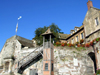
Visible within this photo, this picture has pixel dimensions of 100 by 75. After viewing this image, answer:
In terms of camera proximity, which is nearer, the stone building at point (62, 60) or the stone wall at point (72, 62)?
the stone building at point (62, 60)

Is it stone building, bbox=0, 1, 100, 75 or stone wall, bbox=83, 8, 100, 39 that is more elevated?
stone wall, bbox=83, 8, 100, 39

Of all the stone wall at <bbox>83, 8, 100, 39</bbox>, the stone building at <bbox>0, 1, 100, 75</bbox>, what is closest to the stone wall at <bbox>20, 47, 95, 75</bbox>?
the stone building at <bbox>0, 1, 100, 75</bbox>

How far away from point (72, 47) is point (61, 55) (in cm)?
284

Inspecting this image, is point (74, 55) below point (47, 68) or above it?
above

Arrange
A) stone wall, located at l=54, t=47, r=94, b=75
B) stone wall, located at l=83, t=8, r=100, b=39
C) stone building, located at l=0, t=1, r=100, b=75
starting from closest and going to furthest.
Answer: stone building, located at l=0, t=1, r=100, b=75, stone wall, located at l=54, t=47, r=94, b=75, stone wall, located at l=83, t=8, r=100, b=39

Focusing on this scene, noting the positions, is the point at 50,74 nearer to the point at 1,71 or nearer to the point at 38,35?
the point at 1,71

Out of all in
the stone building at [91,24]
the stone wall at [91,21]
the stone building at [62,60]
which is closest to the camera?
the stone building at [62,60]

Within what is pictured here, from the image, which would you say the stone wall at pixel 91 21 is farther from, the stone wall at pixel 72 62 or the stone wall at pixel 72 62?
the stone wall at pixel 72 62

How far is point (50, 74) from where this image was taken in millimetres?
16375

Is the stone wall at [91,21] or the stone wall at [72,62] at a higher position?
the stone wall at [91,21]

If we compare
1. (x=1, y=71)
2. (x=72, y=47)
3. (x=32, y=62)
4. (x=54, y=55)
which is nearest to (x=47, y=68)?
(x=54, y=55)

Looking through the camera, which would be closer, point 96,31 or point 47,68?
point 47,68

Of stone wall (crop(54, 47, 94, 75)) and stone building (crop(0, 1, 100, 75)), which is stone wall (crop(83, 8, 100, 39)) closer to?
stone building (crop(0, 1, 100, 75))

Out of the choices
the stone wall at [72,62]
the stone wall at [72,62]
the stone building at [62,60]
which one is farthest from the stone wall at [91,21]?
the stone wall at [72,62]
